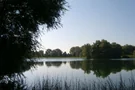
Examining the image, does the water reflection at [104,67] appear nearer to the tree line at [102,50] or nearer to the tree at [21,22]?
the tree at [21,22]

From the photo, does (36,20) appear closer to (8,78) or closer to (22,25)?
(22,25)

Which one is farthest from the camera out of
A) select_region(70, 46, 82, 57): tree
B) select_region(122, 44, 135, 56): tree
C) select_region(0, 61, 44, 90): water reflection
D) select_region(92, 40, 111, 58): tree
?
select_region(70, 46, 82, 57): tree

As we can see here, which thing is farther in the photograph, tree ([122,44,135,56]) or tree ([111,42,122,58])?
tree ([122,44,135,56])

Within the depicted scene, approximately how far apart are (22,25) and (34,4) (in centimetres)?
100

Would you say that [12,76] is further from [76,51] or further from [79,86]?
[76,51]

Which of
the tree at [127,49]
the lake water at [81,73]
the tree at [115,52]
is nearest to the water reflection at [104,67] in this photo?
the lake water at [81,73]

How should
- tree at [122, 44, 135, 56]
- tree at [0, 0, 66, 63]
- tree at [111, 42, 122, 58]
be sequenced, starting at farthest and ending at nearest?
tree at [122, 44, 135, 56], tree at [111, 42, 122, 58], tree at [0, 0, 66, 63]

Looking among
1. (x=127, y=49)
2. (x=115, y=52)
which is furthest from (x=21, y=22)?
(x=127, y=49)

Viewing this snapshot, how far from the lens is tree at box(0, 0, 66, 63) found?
9000mm

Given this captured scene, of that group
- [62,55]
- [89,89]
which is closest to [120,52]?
[62,55]

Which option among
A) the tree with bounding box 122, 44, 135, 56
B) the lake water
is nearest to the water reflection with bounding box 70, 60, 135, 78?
the lake water

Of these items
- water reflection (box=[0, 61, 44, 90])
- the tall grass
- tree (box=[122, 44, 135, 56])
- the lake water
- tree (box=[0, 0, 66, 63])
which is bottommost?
the lake water

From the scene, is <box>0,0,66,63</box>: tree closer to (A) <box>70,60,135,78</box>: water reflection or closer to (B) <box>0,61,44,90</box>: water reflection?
(B) <box>0,61,44,90</box>: water reflection

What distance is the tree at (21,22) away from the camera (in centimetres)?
900
